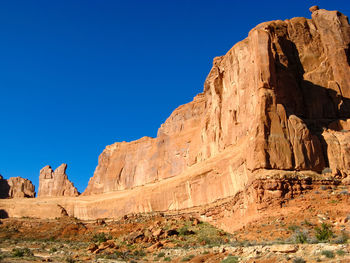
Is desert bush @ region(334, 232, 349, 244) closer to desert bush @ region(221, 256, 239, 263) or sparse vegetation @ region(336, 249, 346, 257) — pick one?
sparse vegetation @ region(336, 249, 346, 257)

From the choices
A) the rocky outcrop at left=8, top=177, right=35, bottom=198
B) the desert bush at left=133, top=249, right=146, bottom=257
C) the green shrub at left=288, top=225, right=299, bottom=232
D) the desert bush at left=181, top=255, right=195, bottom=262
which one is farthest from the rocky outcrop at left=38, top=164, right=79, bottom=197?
the green shrub at left=288, top=225, right=299, bottom=232

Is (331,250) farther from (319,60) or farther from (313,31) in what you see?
(313,31)

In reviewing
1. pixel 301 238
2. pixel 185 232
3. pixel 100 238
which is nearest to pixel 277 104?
pixel 185 232

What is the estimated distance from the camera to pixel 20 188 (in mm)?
83125

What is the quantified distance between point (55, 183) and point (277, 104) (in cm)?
5993

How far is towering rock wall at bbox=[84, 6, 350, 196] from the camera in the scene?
34.1m

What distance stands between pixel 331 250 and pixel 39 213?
6053 centimetres

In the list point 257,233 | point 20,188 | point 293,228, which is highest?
point 20,188

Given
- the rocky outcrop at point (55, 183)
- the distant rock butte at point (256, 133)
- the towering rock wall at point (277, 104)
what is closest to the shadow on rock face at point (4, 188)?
the rocky outcrop at point (55, 183)

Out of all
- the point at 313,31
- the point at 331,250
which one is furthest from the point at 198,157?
the point at 331,250

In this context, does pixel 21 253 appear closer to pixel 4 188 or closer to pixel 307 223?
pixel 307 223

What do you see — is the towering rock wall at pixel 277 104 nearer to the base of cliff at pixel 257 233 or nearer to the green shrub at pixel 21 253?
the base of cliff at pixel 257 233

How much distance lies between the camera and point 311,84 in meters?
44.1

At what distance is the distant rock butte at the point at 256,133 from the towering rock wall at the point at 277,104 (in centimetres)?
10
